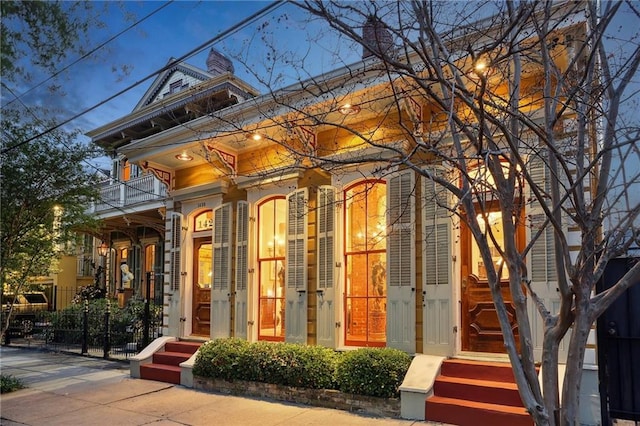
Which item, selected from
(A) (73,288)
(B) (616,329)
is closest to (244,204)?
(B) (616,329)

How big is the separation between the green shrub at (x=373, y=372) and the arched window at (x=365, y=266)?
100 cm

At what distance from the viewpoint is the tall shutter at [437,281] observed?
22.9 feet

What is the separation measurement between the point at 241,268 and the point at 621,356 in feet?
20.4

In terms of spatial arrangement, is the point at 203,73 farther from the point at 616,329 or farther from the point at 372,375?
the point at 616,329

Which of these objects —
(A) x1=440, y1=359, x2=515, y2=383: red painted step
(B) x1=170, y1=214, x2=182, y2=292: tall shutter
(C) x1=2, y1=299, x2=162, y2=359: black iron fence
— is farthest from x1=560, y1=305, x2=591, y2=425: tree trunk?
(C) x1=2, y1=299, x2=162, y2=359: black iron fence

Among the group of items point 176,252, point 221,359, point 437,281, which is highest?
point 176,252

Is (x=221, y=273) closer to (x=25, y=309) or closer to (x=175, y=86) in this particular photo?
(x=175, y=86)

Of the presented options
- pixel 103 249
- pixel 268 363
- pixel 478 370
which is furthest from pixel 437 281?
pixel 103 249

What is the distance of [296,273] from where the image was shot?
8.70 metres

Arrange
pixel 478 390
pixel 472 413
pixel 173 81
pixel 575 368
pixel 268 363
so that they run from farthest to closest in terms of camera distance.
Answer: pixel 173 81 → pixel 268 363 → pixel 478 390 → pixel 472 413 → pixel 575 368

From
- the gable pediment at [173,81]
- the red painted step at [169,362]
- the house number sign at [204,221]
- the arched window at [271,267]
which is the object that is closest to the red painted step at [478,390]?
the arched window at [271,267]

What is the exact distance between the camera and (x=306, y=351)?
25.0ft

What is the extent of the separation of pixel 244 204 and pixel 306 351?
3.21 meters

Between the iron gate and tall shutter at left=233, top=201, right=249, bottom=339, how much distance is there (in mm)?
5783
